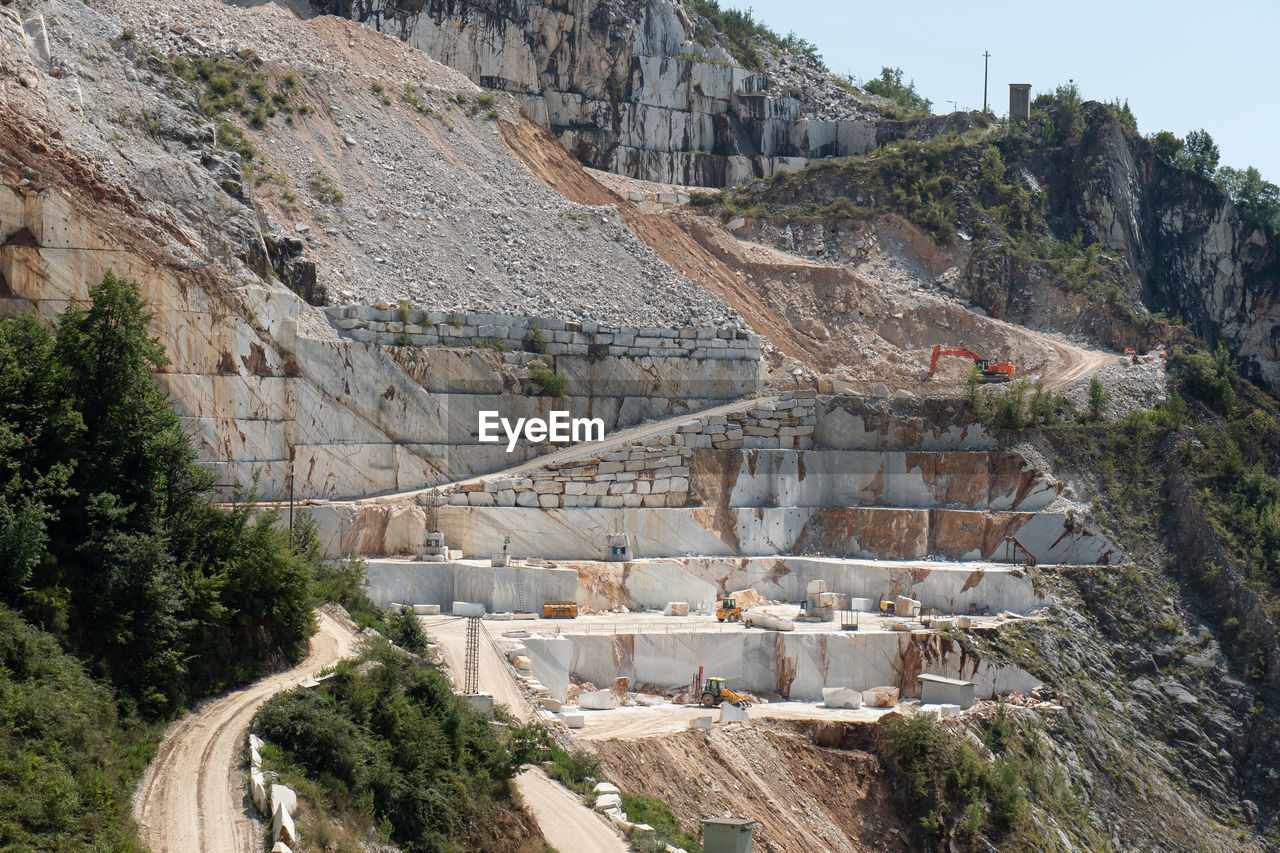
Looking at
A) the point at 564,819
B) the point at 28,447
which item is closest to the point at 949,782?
the point at 564,819

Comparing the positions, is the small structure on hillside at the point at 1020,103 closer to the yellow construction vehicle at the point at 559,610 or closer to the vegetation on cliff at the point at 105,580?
the yellow construction vehicle at the point at 559,610

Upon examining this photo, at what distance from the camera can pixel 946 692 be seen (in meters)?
34.5

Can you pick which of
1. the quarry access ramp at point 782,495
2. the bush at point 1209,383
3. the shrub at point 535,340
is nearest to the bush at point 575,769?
the quarry access ramp at point 782,495

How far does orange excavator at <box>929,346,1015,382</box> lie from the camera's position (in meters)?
48.4

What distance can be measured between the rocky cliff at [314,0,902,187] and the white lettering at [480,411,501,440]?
19.4 meters

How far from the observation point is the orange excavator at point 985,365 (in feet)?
159

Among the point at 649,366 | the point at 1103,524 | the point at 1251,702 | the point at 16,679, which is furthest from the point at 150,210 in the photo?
the point at 1251,702

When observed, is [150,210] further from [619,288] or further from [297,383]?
[619,288]

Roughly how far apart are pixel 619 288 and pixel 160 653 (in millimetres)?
26004

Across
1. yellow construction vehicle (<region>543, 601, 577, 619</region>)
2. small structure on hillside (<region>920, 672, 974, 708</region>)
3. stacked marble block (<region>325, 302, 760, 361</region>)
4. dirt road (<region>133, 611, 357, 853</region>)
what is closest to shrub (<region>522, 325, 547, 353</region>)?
stacked marble block (<region>325, 302, 760, 361</region>)

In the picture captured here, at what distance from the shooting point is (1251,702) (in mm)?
37094

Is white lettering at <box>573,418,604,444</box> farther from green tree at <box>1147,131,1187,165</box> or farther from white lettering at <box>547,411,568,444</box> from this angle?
green tree at <box>1147,131,1187,165</box>

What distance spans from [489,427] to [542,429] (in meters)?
1.69

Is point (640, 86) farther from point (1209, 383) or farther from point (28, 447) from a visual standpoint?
point (28, 447)
